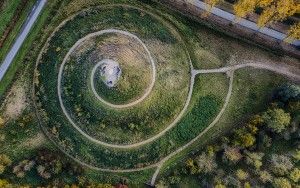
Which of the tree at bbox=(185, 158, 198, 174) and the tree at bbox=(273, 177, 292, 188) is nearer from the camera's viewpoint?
the tree at bbox=(273, 177, 292, 188)

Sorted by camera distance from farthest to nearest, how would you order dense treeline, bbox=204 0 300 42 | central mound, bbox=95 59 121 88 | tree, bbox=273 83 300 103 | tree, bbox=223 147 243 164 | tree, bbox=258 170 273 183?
tree, bbox=273 83 300 103, tree, bbox=223 147 243 164, dense treeline, bbox=204 0 300 42, central mound, bbox=95 59 121 88, tree, bbox=258 170 273 183

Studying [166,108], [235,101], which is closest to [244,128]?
[235,101]

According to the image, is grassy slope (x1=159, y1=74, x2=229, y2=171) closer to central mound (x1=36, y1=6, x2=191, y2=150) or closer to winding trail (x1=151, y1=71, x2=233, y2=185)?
winding trail (x1=151, y1=71, x2=233, y2=185)

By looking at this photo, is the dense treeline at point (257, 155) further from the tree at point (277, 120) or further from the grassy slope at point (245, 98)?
the grassy slope at point (245, 98)

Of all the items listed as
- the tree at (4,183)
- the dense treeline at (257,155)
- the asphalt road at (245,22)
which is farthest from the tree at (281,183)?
the tree at (4,183)

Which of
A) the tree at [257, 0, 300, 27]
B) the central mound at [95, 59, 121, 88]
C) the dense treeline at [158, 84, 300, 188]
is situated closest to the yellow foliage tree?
the tree at [257, 0, 300, 27]

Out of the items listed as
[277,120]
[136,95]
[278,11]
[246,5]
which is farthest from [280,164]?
[246,5]

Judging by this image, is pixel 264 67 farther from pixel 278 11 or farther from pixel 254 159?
pixel 254 159

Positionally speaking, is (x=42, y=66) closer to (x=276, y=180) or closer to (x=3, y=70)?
(x=3, y=70)
